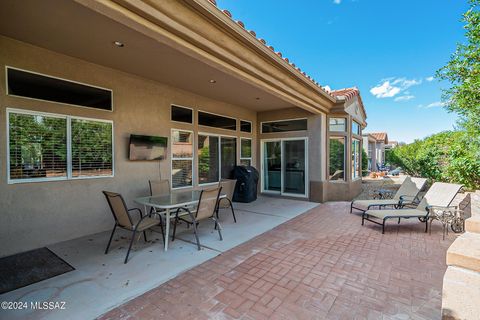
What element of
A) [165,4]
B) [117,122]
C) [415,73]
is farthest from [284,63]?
[415,73]

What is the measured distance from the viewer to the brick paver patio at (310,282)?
2.26m

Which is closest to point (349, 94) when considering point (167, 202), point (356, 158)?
point (356, 158)

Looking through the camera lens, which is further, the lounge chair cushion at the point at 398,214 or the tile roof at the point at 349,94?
the tile roof at the point at 349,94

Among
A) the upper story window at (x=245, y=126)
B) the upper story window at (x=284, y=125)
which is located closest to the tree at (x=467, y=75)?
the upper story window at (x=284, y=125)

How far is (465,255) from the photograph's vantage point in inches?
61.5

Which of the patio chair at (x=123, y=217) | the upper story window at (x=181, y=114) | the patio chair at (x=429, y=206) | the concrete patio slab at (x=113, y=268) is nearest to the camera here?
the concrete patio slab at (x=113, y=268)

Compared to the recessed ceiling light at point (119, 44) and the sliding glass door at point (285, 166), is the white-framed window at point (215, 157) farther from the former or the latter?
the recessed ceiling light at point (119, 44)

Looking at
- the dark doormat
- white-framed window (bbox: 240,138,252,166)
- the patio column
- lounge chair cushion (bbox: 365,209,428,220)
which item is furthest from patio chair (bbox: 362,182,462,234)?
the dark doormat

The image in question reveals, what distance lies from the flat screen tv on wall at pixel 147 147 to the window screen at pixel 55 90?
888 millimetres

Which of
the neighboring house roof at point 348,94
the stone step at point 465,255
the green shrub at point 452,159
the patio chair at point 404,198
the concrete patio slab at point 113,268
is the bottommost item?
the concrete patio slab at point 113,268

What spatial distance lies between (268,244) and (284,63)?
3709 millimetres

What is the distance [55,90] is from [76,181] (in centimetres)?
173

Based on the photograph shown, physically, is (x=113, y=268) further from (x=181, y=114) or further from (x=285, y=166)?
(x=285, y=166)

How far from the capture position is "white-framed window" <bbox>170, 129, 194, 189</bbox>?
601 cm
